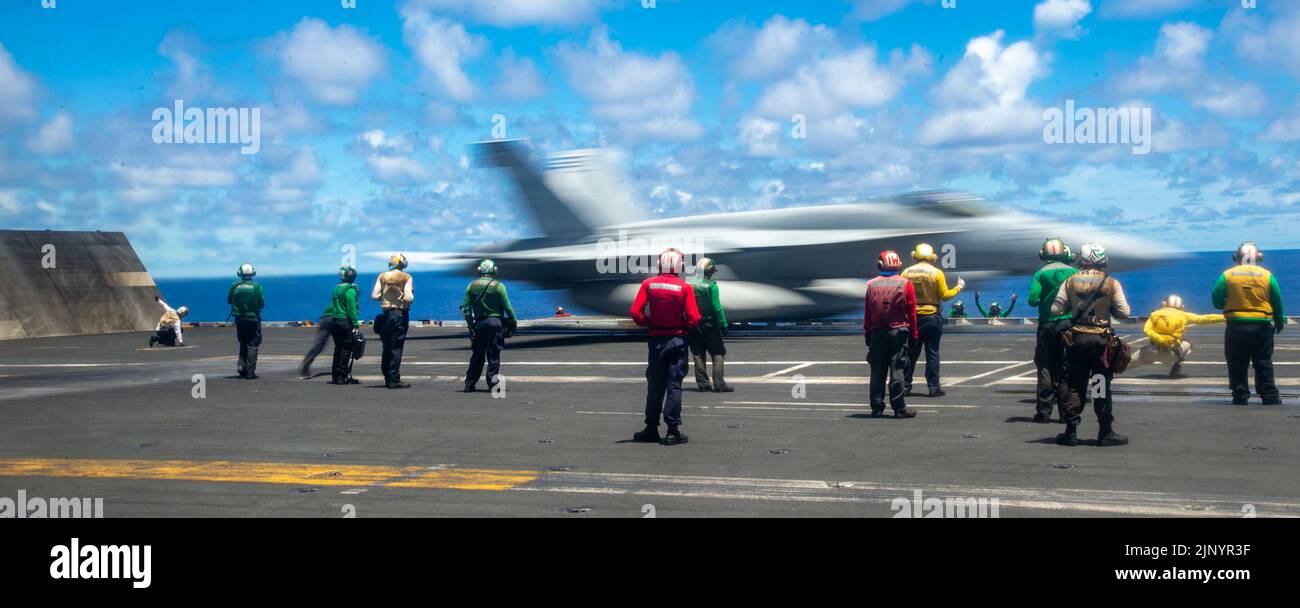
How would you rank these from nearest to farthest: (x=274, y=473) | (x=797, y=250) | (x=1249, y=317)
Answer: (x=274, y=473)
(x=1249, y=317)
(x=797, y=250)

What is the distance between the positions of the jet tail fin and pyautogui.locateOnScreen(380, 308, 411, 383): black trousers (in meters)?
19.4

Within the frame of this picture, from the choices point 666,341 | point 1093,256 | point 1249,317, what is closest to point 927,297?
point 1249,317

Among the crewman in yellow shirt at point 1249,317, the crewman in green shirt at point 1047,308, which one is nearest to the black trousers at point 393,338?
the crewman in green shirt at point 1047,308

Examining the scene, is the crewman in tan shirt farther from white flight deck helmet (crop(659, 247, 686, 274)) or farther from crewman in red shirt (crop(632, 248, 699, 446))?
crewman in red shirt (crop(632, 248, 699, 446))

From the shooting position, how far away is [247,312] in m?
18.1

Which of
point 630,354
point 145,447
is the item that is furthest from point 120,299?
point 145,447

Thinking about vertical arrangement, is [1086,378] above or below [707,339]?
below

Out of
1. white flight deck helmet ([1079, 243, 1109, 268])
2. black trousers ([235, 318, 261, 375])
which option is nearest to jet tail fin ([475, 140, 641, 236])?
black trousers ([235, 318, 261, 375])

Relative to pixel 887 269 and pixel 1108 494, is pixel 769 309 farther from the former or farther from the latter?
pixel 1108 494

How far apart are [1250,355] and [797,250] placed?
1791cm

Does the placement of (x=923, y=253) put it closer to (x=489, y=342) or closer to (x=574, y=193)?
(x=489, y=342)

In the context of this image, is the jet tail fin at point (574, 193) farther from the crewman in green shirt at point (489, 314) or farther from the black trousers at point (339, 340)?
the crewman in green shirt at point (489, 314)

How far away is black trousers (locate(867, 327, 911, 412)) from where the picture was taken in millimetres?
12086

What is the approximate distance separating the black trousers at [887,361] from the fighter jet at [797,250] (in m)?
16.9
